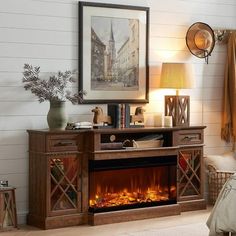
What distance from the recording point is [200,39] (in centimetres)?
690

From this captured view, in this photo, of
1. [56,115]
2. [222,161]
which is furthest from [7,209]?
[222,161]

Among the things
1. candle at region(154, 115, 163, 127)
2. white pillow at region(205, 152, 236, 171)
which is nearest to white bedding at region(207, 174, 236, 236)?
candle at region(154, 115, 163, 127)

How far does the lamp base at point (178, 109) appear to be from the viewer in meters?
6.58

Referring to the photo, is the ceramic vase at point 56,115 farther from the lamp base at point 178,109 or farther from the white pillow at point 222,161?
the white pillow at point 222,161

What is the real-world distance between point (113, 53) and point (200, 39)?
1078 mm

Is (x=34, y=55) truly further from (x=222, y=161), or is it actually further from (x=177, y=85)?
(x=222, y=161)

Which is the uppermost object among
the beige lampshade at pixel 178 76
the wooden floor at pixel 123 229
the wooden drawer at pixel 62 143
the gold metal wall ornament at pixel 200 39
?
the gold metal wall ornament at pixel 200 39

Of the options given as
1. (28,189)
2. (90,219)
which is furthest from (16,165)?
(90,219)

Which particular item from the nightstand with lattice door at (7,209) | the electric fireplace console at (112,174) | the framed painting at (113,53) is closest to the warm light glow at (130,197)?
the electric fireplace console at (112,174)

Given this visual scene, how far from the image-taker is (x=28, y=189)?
6043 mm

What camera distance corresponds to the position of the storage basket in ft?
22.6

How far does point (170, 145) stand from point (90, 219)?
45.4 inches

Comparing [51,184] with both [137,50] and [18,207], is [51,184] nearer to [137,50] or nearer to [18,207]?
[18,207]

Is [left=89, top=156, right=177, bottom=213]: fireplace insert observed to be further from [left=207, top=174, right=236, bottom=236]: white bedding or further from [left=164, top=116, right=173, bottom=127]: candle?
[left=207, top=174, right=236, bottom=236]: white bedding
